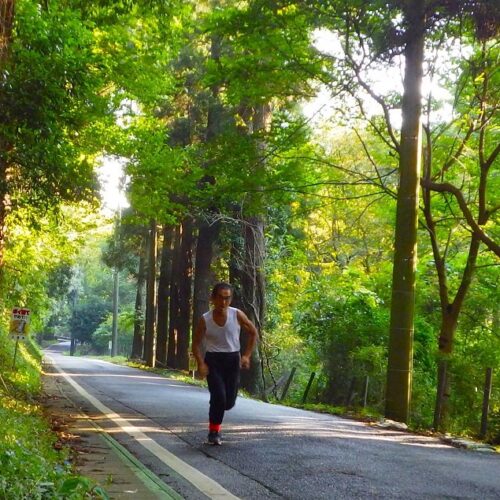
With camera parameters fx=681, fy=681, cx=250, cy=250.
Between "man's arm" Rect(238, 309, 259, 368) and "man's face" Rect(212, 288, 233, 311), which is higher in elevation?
"man's face" Rect(212, 288, 233, 311)

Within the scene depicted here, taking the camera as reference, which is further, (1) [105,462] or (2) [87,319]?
(2) [87,319]

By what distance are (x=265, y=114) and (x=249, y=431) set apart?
15226 millimetres

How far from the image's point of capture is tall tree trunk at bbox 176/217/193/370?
29.7 meters

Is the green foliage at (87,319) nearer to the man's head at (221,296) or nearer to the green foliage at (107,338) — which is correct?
the green foliage at (107,338)

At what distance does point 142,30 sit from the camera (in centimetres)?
1684

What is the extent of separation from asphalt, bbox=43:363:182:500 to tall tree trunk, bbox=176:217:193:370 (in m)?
19.9

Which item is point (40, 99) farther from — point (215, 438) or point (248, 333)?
point (215, 438)

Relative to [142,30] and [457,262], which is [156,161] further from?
[457,262]

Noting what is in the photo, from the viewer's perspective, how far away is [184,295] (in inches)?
1208

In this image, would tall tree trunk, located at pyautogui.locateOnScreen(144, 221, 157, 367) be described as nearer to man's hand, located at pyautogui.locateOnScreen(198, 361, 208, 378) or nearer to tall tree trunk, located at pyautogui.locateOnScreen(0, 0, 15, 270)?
tall tree trunk, located at pyautogui.locateOnScreen(0, 0, 15, 270)

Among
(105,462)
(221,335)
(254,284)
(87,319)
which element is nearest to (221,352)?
(221,335)

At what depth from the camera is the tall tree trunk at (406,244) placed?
11656 millimetres

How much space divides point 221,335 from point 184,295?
2345cm

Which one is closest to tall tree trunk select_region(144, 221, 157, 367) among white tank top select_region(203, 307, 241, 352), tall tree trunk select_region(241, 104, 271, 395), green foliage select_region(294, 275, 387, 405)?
tall tree trunk select_region(241, 104, 271, 395)
